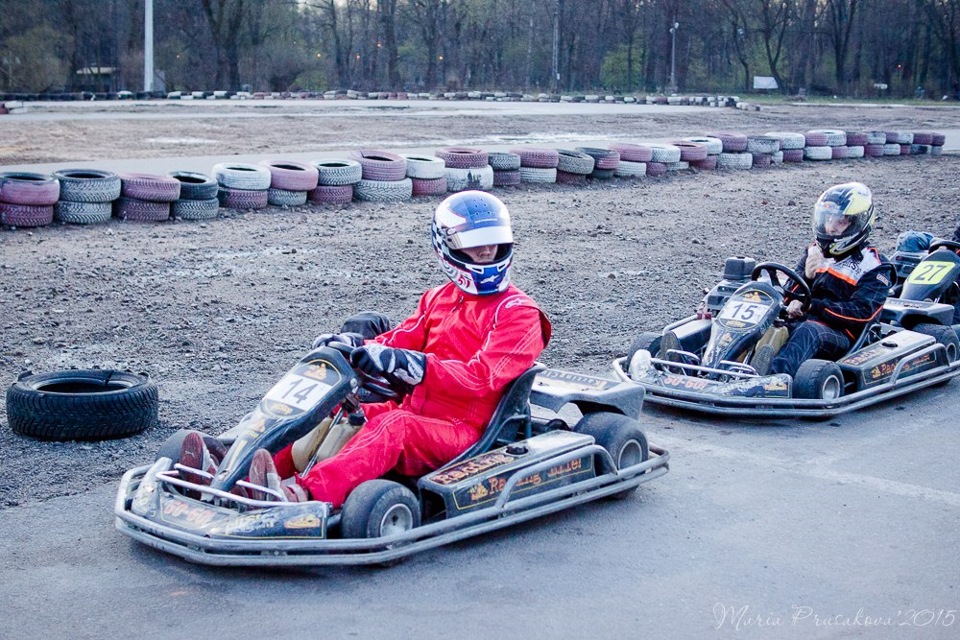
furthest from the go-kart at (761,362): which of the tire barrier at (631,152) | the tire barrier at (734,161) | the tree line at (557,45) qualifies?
the tree line at (557,45)

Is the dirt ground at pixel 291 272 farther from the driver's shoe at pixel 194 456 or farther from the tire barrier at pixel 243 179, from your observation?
the driver's shoe at pixel 194 456

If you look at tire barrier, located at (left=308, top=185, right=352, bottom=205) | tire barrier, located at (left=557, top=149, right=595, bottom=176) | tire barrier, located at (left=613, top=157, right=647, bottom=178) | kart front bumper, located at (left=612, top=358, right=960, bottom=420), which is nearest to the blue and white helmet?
kart front bumper, located at (left=612, top=358, right=960, bottom=420)

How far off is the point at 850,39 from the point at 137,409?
67.2 meters

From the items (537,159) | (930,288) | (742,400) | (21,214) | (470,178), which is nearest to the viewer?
(742,400)

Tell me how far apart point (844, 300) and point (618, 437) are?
2401mm

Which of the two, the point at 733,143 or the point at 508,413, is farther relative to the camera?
the point at 733,143

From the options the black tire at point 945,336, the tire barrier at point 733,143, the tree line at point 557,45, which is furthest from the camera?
the tree line at point 557,45

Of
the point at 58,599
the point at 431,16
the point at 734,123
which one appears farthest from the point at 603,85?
the point at 58,599

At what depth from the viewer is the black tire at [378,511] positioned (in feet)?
12.4

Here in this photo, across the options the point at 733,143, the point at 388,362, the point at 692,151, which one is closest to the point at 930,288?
the point at 388,362

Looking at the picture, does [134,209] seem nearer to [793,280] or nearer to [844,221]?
[793,280]

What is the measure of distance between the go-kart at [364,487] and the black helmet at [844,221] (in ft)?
7.27

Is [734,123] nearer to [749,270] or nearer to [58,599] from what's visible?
[749,270]

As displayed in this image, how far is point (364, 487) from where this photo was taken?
385cm
